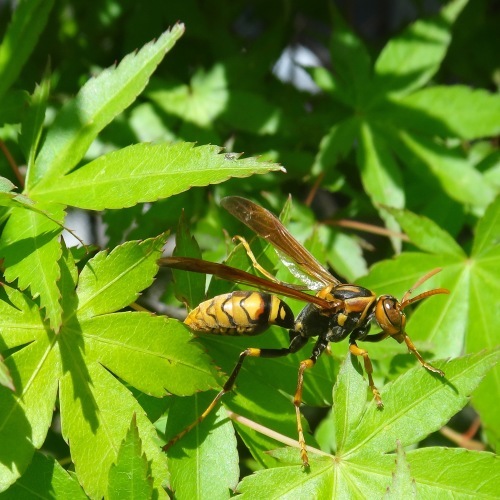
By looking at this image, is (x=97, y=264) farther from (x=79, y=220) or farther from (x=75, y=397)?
(x=79, y=220)

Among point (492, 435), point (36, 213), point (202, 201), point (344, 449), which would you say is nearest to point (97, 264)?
point (36, 213)

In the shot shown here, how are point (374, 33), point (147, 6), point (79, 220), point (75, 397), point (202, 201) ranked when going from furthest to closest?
1. point (374, 33)
2. point (79, 220)
3. point (147, 6)
4. point (202, 201)
5. point (75, 397)

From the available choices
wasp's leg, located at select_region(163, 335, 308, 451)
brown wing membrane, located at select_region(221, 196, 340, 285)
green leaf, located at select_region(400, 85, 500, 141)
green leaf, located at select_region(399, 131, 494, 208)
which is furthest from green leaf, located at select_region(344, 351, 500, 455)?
green leaf, located at select_region(400, 85, 500, 141)

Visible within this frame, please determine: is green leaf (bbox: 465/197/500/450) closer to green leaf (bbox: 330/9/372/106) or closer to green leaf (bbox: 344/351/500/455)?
green leaf (bbox: 344/351/500/455)

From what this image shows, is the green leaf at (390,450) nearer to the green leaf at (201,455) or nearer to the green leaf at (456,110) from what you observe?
the green leaf at (201,455)

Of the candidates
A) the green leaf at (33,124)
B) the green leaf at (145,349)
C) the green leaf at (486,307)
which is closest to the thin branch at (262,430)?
the green leaf at (145,349)

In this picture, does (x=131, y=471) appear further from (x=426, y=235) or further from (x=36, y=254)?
(x=426, y=235)
